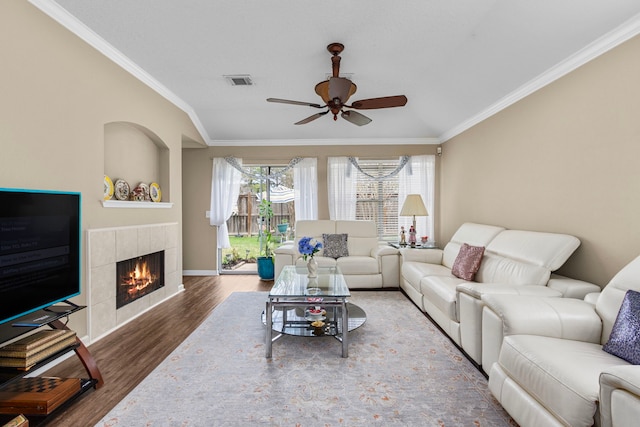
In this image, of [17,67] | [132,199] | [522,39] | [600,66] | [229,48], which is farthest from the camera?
[132,199]

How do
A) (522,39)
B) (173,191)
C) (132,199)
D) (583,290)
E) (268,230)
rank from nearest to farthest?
(583,290) → (522,39) → (132,199) → (173,191) → (268,230)

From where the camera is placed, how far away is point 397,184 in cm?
600

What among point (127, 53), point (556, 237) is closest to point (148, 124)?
point (127, 53)

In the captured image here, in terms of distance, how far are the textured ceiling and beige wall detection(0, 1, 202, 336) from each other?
0.21 metres

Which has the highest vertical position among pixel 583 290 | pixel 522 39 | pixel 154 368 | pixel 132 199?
pixel 522 39

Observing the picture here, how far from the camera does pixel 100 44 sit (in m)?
2.95

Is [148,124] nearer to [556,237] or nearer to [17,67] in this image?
[17,67]

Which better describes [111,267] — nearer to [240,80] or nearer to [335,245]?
[240,80]

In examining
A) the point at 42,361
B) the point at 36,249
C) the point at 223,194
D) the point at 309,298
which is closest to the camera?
the point at 42,361

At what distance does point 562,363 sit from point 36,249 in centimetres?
313

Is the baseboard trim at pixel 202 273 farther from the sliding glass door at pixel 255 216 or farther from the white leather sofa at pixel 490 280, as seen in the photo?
the white leather sofa at pixel 490 280

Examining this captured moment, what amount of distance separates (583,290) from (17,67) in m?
4.45

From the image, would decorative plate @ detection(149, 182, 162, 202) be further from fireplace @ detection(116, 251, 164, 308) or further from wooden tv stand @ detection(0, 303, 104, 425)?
wooden tv stand @ detection(0, 303, 104, 425)

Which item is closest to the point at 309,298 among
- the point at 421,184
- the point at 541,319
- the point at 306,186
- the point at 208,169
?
the point at 541,319
